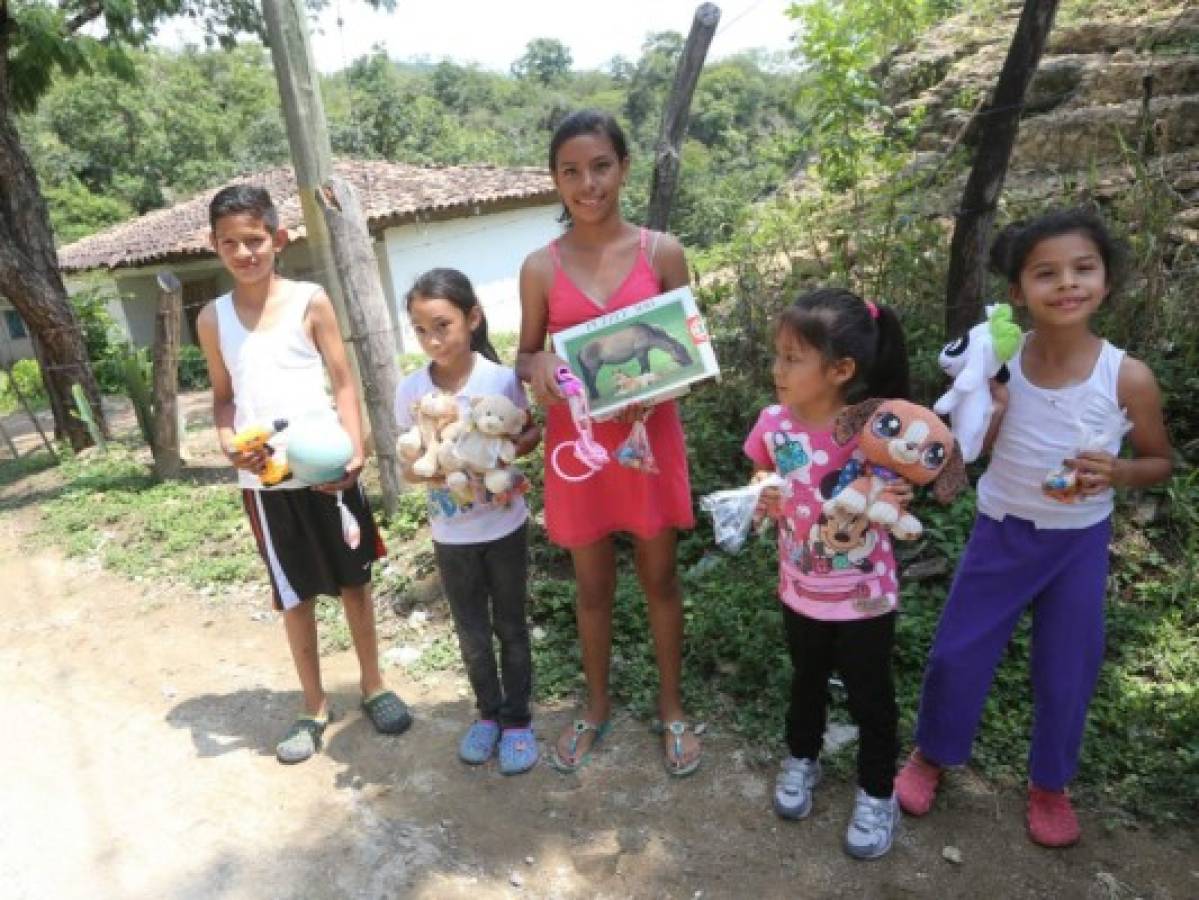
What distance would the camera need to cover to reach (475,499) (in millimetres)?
2443

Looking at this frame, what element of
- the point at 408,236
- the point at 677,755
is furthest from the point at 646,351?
the point at 408,236

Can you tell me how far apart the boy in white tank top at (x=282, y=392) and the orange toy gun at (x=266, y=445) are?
0.08 feet

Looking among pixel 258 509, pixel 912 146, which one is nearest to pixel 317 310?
pixel 258 509

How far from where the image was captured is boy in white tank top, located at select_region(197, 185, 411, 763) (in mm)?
2547

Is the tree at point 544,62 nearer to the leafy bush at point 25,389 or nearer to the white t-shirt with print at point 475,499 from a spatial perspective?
the leafy bush at point 25,389

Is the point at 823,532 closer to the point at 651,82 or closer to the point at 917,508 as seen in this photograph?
the point at 917,508

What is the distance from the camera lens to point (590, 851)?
2342mm

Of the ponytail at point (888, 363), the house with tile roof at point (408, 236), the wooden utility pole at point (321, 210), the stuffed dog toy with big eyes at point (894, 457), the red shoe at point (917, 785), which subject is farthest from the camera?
the house with tile roof at point (408, 236)

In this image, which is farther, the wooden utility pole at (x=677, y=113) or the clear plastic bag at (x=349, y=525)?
the wooden utility pole at (x=677, y=113)

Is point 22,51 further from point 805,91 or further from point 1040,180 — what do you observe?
point 1040,180

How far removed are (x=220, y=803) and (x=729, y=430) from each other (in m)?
2.86

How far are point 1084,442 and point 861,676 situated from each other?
0.78 metres

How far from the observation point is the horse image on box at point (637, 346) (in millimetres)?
2123

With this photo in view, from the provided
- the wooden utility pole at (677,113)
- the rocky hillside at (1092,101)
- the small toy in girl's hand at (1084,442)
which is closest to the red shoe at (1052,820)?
the small toy in girl's hand at (1084,442)
